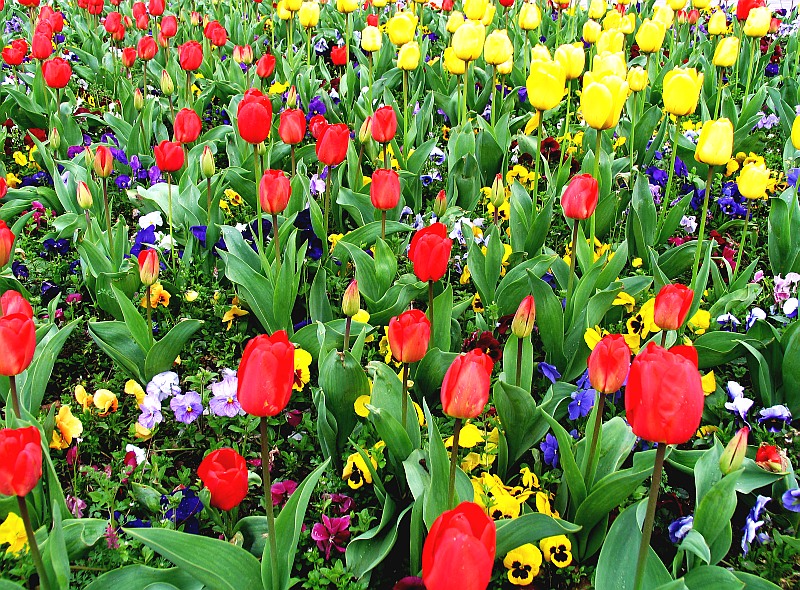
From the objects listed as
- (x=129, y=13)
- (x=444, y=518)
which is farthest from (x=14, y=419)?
(x=129, y=13)

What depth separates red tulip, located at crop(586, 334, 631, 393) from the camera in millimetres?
1480

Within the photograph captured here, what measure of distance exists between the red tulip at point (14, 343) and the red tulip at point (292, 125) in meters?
1.37

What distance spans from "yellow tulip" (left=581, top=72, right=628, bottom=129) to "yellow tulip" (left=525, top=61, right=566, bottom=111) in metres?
0.19

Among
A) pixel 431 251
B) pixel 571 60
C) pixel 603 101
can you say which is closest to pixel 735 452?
pixel 431 251

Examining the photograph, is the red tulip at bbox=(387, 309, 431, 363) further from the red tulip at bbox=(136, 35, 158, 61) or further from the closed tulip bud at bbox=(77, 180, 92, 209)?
the red tulip at bbox=(136, 35, 158, 61)

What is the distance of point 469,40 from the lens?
3248 mm

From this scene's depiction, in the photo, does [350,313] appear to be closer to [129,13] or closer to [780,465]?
[780,465]

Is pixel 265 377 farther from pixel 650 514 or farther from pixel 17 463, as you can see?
pixel 650 514

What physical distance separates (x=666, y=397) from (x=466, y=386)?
0.34m

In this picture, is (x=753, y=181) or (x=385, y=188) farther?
(x=753, y=181)

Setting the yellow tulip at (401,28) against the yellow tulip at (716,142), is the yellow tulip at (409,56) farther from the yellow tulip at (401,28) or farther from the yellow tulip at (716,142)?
the yellow tulip at (716,142)

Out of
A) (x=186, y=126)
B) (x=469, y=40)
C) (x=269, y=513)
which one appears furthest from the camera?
(x=469, y=40)

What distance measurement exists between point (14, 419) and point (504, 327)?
1444 mm

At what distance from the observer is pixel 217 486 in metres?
1.48
